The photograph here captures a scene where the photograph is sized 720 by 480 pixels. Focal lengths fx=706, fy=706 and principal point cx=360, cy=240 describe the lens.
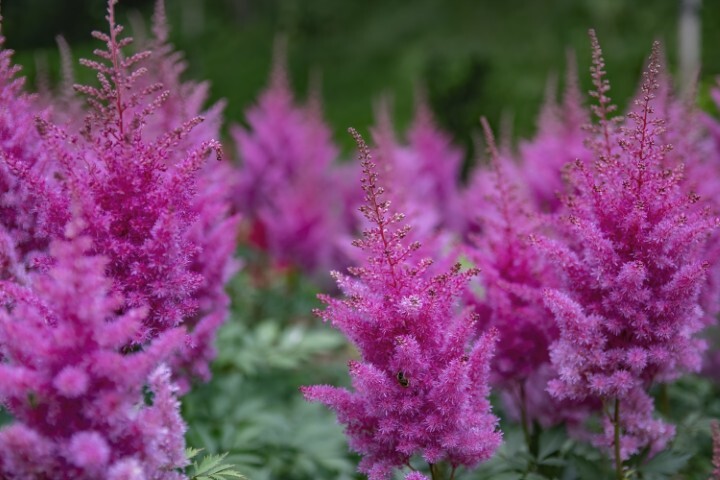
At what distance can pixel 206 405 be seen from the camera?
3908 mm

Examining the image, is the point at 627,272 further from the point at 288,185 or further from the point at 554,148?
the point at 288,185

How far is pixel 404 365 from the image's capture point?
2.13 metres

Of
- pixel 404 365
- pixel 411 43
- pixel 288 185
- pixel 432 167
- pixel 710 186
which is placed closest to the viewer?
pixel 404 365

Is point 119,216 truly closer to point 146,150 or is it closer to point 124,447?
point 146,150

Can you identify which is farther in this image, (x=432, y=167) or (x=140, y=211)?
(x=432, y=167)

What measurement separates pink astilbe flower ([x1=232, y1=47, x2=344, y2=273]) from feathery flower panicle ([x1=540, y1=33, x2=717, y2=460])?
3.42 m

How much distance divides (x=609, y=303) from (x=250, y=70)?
47.4ft

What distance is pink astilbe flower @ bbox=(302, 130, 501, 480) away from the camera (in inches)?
83.8

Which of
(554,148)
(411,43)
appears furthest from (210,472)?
(411,43)

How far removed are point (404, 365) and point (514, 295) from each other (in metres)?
0.84

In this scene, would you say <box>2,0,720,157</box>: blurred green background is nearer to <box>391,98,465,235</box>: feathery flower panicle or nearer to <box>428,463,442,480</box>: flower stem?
<box>391,98,465,235</box>: feathery flower panicle

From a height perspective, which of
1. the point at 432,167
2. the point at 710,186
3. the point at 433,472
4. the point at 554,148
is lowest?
the point at 433,472

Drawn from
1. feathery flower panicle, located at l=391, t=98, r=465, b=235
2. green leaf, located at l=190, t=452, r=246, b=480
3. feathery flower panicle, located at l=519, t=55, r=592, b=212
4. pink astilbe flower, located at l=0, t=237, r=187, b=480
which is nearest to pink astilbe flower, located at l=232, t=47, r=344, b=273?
feathery flower panicle, located at l=391, t=98, r=465, b=235

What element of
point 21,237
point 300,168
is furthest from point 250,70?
point 21,237
